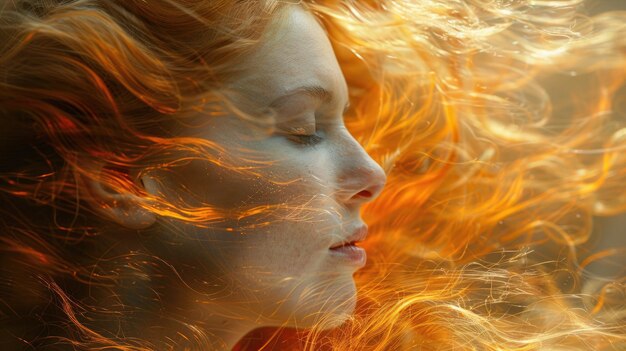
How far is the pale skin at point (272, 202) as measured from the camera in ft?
2.69

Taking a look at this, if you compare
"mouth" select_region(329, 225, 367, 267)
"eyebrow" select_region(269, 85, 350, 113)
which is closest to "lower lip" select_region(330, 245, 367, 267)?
"mouth" select_region(329, 225, 367, 267)

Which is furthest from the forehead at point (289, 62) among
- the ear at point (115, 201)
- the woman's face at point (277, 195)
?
the ear at point (115, 201)

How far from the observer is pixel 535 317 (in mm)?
957

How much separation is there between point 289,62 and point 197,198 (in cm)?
19

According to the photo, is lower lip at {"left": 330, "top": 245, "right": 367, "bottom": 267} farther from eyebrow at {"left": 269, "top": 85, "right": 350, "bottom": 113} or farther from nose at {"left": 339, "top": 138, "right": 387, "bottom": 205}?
eyebrow at {"left": 269, "top": 85, "right": 350, "bottom": 113}

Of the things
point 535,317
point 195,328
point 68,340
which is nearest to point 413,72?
point 535,317

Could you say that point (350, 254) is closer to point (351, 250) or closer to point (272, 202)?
point (351, 250)

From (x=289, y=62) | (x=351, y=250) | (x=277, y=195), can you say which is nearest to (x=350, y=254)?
(x=351, y=250)

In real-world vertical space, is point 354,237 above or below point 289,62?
below

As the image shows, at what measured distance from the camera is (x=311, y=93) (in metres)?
0.85

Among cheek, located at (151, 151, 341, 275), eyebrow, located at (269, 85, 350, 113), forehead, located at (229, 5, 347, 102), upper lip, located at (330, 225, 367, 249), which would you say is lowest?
upper lip, located at (330, 225, 367, 249)

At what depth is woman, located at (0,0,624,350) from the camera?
2.60 ft

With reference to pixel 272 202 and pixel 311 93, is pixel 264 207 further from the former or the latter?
pixel 311 93

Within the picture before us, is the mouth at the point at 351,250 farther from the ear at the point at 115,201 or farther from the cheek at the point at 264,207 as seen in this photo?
the ear at the point at 115,201
